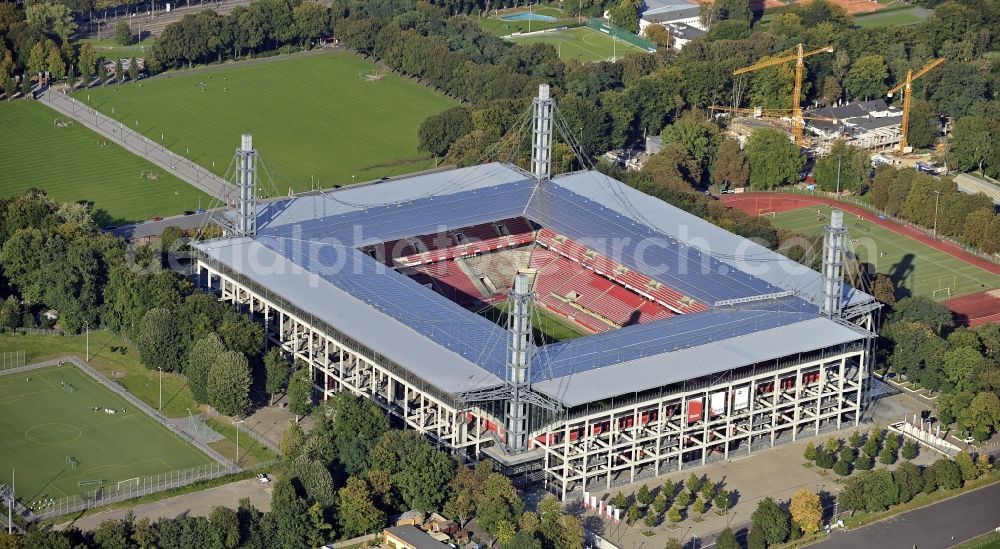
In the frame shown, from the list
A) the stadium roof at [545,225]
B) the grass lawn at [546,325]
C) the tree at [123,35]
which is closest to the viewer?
the stadium roof at [545,225]

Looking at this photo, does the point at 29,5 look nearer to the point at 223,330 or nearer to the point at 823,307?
the point at 223,330

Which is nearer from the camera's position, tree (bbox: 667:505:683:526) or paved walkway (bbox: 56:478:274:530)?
paved walkway (bbox: 56:478:274:530)

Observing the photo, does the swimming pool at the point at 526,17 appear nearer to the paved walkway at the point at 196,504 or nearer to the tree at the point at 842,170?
the tree at the point at 842,170

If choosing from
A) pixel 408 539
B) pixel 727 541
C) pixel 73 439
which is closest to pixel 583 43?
pixel 73 439

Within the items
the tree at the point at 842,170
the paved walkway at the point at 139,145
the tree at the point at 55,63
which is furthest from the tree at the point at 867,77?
the tree at the point at 55,63

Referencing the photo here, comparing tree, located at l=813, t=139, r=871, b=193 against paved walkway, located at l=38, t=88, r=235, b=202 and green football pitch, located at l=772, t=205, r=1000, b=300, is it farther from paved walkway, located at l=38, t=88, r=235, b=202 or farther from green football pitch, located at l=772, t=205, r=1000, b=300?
paved walkway, located at l=38, t=88, r=235, b=202

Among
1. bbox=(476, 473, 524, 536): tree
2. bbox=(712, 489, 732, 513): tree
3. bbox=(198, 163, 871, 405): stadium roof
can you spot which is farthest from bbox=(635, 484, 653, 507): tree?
bbox=(476, 473, 524, 536): tree

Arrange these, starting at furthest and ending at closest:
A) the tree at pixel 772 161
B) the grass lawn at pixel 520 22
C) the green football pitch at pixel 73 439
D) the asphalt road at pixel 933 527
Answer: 1. the grass lawn at pixel 520 22
2. the tree at pixel 772 161
3. the green football pitch at pixel 73 439
4. the asphalt road at pixel 933 527

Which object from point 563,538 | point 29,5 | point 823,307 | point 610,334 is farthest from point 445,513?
point 29,5
